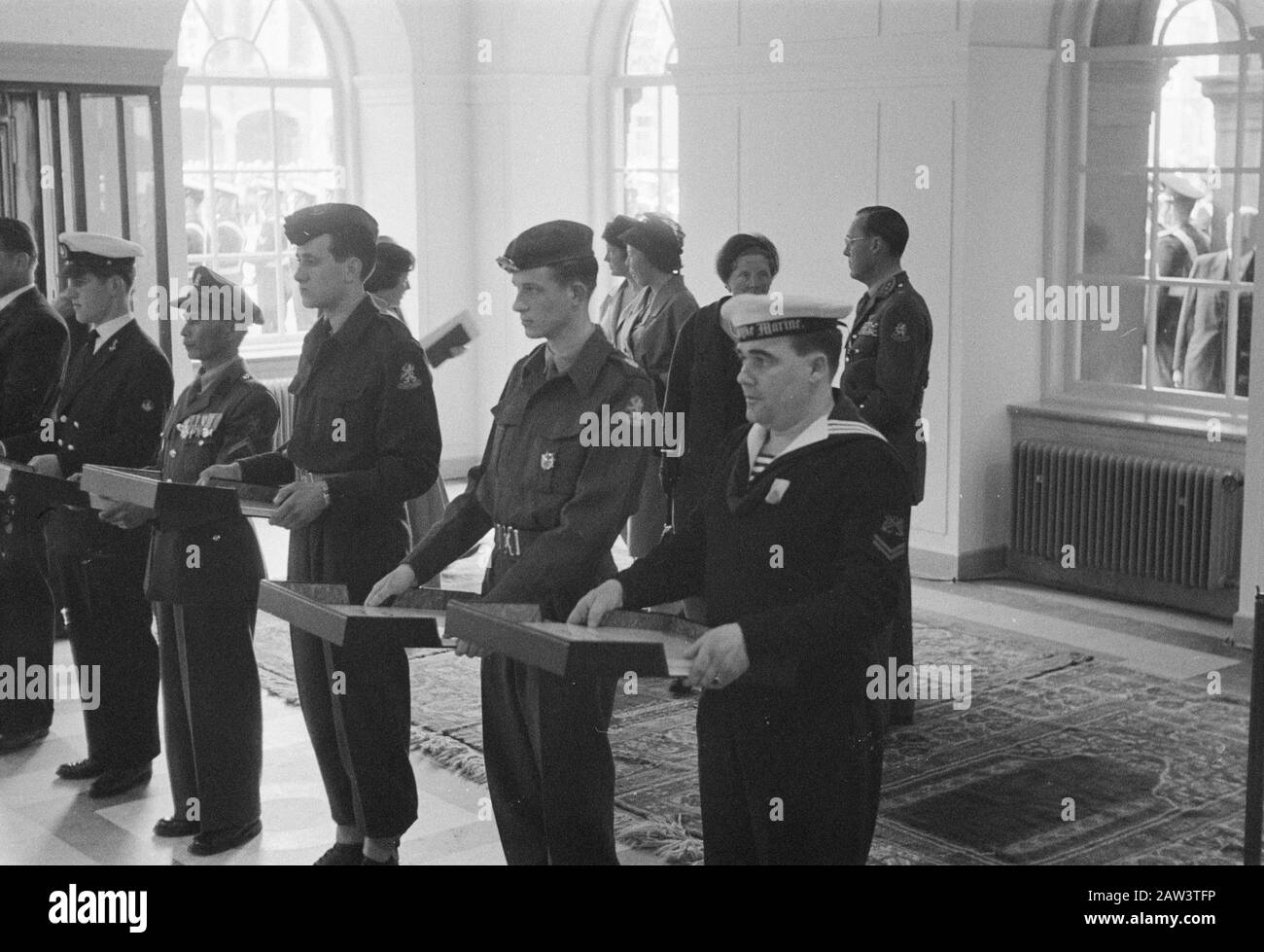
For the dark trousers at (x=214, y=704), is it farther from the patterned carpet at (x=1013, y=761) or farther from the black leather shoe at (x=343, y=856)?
the patterned carpet at (x=1013, y=761)

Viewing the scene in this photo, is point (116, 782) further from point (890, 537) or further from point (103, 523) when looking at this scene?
point (890, 537)

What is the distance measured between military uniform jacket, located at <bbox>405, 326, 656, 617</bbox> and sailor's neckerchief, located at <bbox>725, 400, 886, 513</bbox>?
0.57 metres

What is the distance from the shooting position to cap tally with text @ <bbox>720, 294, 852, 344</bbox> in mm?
2904

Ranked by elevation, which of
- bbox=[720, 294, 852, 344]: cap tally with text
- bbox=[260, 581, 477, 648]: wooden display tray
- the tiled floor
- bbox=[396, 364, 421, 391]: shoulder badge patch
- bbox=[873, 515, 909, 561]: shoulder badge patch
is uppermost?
bbox=[720, 294, 852, 344]: cap tally with text

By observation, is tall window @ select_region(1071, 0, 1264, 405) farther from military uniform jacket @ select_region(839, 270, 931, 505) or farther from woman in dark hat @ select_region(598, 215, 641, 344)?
military uniform jacket @ select_region(839, 270, 931, 505)

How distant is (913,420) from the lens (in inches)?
212

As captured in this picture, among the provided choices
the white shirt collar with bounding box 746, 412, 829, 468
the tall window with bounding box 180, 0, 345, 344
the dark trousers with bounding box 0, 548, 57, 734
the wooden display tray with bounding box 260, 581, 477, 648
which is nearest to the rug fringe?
the wooden display tray with bounding box 260, 581, 477, 648

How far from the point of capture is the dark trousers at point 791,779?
9.48 ft

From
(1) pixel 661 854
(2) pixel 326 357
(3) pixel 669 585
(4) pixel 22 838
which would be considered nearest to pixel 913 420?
(1) pixel 661 854

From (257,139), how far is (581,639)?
25.8ft

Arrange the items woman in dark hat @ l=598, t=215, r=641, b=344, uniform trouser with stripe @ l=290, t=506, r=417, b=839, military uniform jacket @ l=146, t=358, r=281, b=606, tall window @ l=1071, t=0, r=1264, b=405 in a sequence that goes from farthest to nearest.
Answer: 1. tall window @ l=1071, t=0, r=1264, b=405
2. woman in dark hat @ l=598, t=215, r=641, b=344
3. military uniform jacket @ l=146, t=358, r=281, b=606
4. uniform trouser with stripe @ l=290, t=506, r=417, b=839

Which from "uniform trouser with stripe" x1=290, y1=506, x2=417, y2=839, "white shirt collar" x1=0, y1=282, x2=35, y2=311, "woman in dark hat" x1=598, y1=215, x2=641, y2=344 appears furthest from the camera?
"woman in dark hat" x1=598, y1=215, x2=641, y2=344

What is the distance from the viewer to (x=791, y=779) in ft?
9.48

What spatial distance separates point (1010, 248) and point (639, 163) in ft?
10.3
